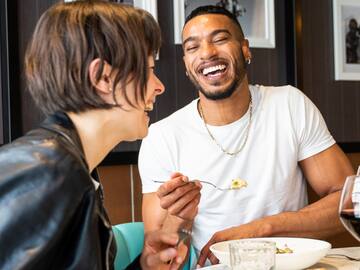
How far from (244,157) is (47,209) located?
117cm

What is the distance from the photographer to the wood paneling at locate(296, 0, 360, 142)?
2506mm

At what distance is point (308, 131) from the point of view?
1902 mm

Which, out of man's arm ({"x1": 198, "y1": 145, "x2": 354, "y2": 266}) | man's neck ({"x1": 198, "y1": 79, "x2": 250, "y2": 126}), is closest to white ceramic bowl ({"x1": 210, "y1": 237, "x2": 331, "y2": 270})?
man's arm ({"x1": 198, "y1": 145, "x2": 354, "y2": 266})

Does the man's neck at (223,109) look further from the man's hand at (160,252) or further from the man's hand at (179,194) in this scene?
the man's hand at (160,252)

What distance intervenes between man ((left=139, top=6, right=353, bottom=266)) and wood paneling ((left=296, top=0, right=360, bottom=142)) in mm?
560

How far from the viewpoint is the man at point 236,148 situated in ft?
5.89

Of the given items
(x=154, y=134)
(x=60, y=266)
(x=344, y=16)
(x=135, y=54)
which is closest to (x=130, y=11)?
Result: (x=135, y=54)

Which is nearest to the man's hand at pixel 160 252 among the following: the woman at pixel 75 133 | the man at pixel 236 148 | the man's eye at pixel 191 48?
the woman at pixel 75 133

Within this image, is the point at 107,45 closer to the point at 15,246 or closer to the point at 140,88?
the point at 140,88

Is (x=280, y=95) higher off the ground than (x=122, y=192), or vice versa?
(x=280, y=95)

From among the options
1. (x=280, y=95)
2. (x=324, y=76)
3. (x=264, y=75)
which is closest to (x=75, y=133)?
(x=280, y=95)

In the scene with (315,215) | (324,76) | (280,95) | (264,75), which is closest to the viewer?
(315,215)

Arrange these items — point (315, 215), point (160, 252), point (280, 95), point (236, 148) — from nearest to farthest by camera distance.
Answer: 1. point (160, 252)
2. point (315, 215)
3. point (236, 148)
4. point (280, 95)

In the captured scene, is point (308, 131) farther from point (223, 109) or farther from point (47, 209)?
point (47, 209)
